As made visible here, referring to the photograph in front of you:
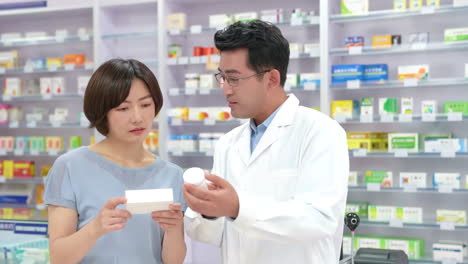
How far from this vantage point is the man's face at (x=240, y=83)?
Answer: 1987 millimetres

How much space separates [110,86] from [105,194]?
1.23ft

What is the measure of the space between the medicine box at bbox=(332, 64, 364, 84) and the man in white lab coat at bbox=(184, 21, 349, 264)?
329cm

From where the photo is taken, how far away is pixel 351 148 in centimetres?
530

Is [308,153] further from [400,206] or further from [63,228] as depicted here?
[400,206]

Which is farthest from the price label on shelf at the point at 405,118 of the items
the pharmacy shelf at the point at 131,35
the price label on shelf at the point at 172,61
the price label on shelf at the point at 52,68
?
the price label on shelf at the point at 52,68

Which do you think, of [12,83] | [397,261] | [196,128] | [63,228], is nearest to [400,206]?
[196,128]

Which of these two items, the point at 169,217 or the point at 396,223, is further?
the point at 396,223

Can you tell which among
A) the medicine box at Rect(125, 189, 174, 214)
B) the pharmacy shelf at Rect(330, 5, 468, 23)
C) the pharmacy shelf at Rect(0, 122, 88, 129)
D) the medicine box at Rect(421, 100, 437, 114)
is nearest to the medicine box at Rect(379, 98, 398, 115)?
the medicine box at Rect(421, 100, 437, 114)

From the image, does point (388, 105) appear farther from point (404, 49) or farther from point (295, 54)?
point (295, 54)

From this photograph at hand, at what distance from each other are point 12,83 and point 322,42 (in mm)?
3792

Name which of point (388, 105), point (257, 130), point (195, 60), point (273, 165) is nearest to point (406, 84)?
point (388, 105)

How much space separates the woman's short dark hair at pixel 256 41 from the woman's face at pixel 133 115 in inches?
12.7

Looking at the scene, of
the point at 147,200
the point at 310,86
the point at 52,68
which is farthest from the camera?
the point at 52,68

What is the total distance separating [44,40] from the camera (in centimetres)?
663
